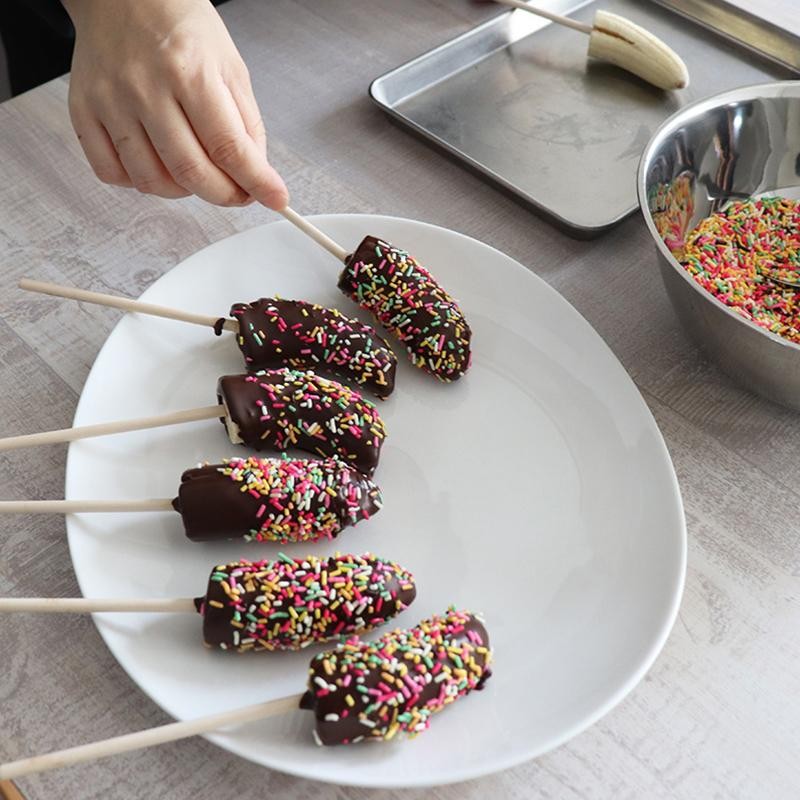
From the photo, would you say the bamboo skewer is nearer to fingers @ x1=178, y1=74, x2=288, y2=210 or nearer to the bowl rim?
the bowl rim

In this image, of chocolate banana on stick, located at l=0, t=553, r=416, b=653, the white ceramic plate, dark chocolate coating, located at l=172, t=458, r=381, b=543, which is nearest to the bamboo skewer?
the white ceramic plate

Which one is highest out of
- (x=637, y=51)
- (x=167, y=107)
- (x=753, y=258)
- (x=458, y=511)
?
(x=167, y=107)

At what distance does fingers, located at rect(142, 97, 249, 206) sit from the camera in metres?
1.15

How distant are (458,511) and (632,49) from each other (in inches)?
38.0

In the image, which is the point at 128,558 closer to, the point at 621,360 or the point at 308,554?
the point at 308,554

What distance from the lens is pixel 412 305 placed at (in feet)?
3.95

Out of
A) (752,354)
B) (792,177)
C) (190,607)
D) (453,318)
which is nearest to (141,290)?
(453,318)

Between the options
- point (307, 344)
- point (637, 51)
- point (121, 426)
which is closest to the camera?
point (121, 426)

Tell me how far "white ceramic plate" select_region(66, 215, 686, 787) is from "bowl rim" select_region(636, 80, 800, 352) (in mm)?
140

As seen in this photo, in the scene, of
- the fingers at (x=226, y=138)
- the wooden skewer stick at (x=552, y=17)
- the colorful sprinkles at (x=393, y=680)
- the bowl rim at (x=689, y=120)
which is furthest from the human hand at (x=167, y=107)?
the wooden skewer stick at (x=552, y=17)

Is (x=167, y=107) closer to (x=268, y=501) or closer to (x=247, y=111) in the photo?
(x=247, y=111)

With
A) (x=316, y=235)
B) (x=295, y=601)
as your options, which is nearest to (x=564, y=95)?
(x=316, y=235)

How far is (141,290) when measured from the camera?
1.37 m

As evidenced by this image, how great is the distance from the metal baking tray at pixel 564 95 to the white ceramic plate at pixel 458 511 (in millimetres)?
272
